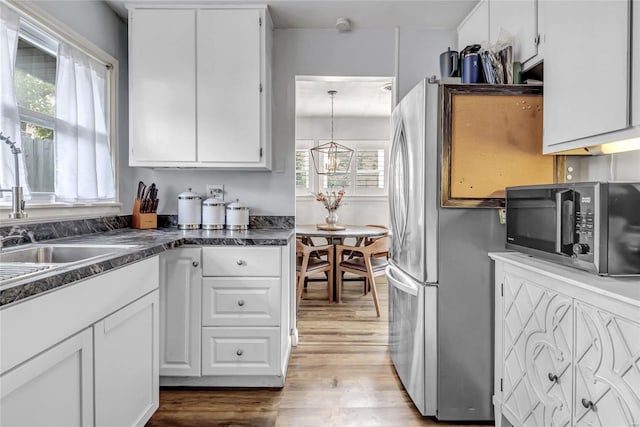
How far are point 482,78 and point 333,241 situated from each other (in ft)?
8.97

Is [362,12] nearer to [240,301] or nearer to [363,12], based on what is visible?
[363,12]

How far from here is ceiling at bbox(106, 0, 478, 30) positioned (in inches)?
97.0

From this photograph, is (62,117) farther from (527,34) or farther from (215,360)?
(527,34)

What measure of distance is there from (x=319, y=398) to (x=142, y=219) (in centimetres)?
166

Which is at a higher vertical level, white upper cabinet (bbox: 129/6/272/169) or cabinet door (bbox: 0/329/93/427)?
white upper cabinet (bbox: 129/6/272/169)

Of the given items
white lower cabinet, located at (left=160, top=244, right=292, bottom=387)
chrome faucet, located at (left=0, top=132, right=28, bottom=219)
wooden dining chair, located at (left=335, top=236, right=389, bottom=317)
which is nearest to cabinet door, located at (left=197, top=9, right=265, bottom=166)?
white lower cabinet, located at (left=160, top=244, right=292, bottom=387)

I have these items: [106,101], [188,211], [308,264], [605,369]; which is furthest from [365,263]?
[605,369]

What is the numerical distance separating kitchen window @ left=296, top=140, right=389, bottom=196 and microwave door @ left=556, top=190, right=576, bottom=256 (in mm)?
4760

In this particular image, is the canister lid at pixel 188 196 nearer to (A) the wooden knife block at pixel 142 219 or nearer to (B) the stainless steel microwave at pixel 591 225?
(A) the wooden knife block at pixel 142 219

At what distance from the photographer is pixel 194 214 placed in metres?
2.69

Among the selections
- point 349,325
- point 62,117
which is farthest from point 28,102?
point 349,325

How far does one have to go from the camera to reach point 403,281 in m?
2.18

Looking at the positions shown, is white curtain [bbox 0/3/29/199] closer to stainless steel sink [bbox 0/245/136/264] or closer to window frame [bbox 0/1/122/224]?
window frame [bbox 0/1/122/224]

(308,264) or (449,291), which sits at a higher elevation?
(449,291)
